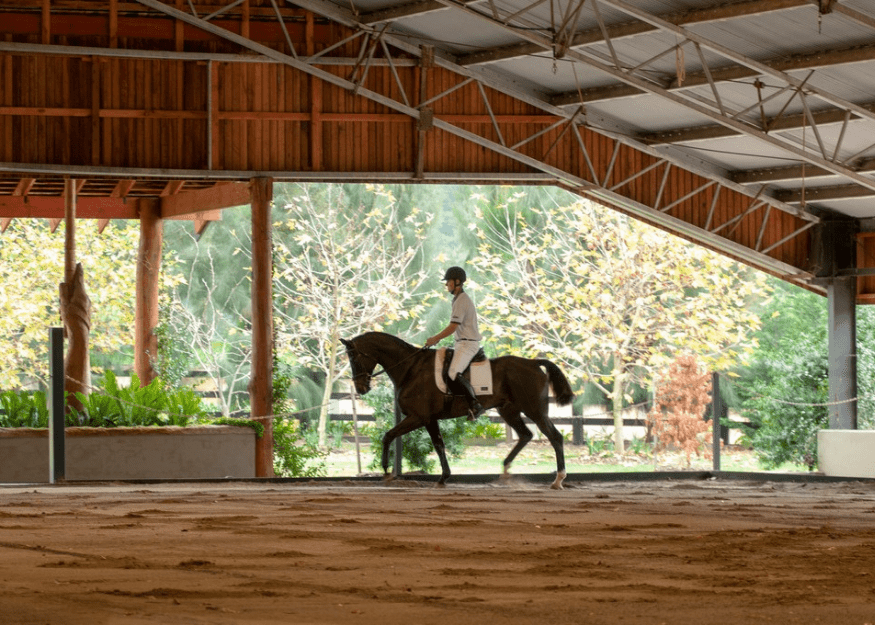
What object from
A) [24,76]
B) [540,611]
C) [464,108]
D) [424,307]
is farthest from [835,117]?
[424,307]

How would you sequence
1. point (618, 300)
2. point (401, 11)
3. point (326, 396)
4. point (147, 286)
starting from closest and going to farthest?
point (401, 11)
point (147, 286)
point (618, 300)
point (326, 396)

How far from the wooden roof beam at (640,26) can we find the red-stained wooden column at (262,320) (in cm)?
356

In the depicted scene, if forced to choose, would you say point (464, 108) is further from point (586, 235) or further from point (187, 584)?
point (187, 584)

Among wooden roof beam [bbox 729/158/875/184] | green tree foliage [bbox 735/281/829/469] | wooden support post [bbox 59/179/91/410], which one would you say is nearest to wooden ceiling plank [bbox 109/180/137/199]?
wooden support post [bbox 59/179/91/410]

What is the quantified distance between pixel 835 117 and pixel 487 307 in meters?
13.1

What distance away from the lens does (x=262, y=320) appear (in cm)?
1720

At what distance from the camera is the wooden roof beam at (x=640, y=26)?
12.1 m

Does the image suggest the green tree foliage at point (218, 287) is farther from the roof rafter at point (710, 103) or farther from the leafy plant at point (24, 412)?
the roof rafter at point (710, 103)

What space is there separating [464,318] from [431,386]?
0.80m

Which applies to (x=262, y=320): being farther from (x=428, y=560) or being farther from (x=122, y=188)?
(x=428, y=560)

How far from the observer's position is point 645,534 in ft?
24.8

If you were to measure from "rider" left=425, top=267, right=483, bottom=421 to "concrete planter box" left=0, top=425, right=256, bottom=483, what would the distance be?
4.98 m

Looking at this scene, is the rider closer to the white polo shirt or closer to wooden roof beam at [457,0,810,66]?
the white polo shirt

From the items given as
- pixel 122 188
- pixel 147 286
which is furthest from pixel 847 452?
pixel 122 188
